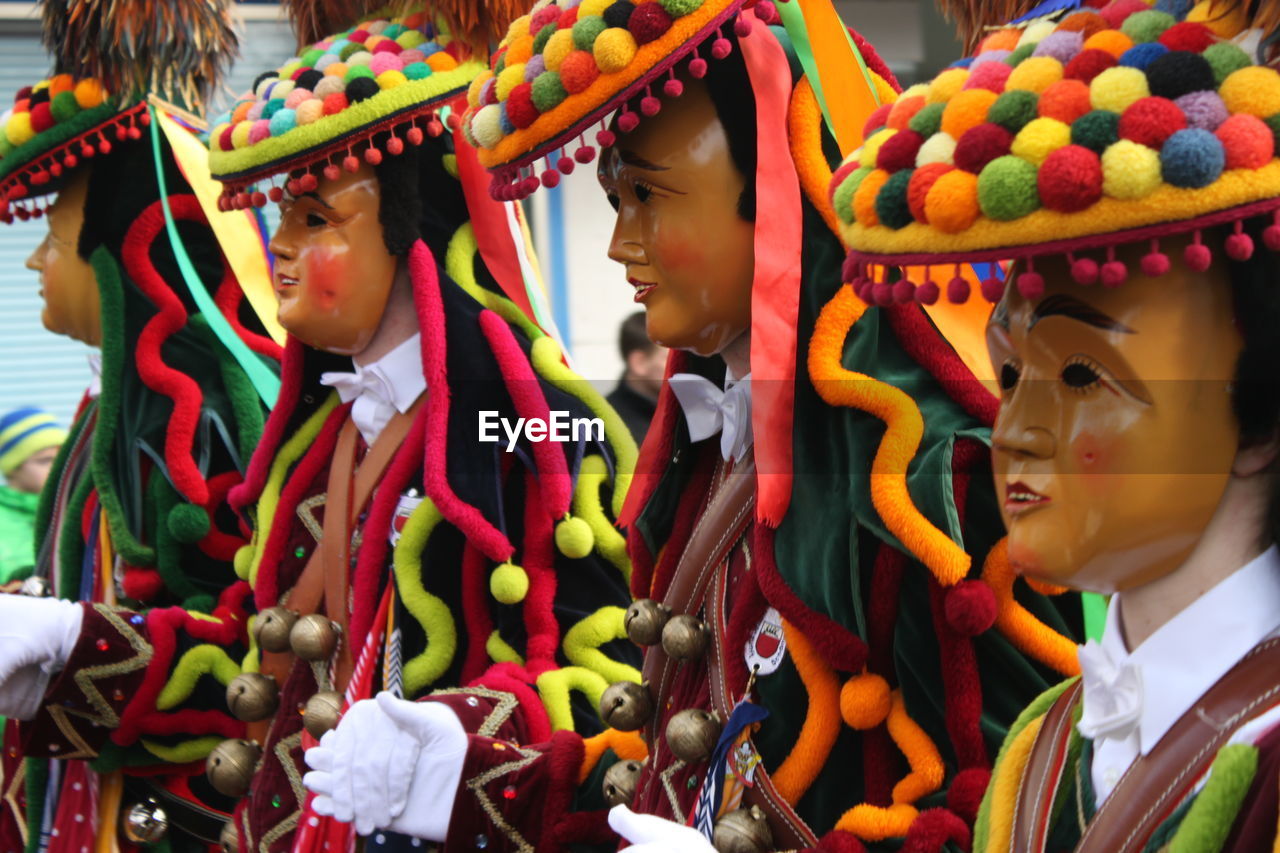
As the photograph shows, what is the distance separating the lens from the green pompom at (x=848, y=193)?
1396 millimetres

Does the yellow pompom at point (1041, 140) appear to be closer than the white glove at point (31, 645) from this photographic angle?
Yes

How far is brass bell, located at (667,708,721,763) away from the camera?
1.88 meters

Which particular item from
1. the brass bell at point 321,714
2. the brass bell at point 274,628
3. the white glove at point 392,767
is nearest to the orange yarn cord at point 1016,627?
the white glove at point 392,767

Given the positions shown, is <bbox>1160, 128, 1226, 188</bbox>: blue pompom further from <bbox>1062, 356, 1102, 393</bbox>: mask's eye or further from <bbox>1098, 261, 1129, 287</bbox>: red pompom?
<bbox>1062, 356, 1102, 393</bbox>: mask's eye

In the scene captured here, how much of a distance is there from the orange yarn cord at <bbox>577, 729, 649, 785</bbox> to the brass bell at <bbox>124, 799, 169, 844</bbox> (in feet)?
4.03

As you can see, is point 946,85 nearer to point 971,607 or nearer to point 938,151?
point 938,151

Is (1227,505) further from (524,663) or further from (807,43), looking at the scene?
(524,663)

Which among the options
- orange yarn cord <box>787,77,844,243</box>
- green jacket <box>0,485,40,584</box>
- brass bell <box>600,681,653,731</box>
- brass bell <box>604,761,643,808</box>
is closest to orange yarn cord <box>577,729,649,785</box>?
brass bell <box>604,761,643,808</box>

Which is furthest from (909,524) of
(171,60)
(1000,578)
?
(171,60)

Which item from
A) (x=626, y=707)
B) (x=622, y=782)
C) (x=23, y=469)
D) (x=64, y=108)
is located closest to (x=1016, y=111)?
(x=626, y=707)

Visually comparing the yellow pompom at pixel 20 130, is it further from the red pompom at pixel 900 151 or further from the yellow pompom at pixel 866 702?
the red pompom at pixel 900 151

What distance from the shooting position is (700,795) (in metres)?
1.91

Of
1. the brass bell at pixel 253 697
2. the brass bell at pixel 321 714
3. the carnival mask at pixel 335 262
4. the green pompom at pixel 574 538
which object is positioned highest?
the carnival mask at pixel 335 262

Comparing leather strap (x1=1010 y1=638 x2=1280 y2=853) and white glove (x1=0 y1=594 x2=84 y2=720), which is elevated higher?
leather strap (x1=1010 y1=638 x2=1280 y2=853)
